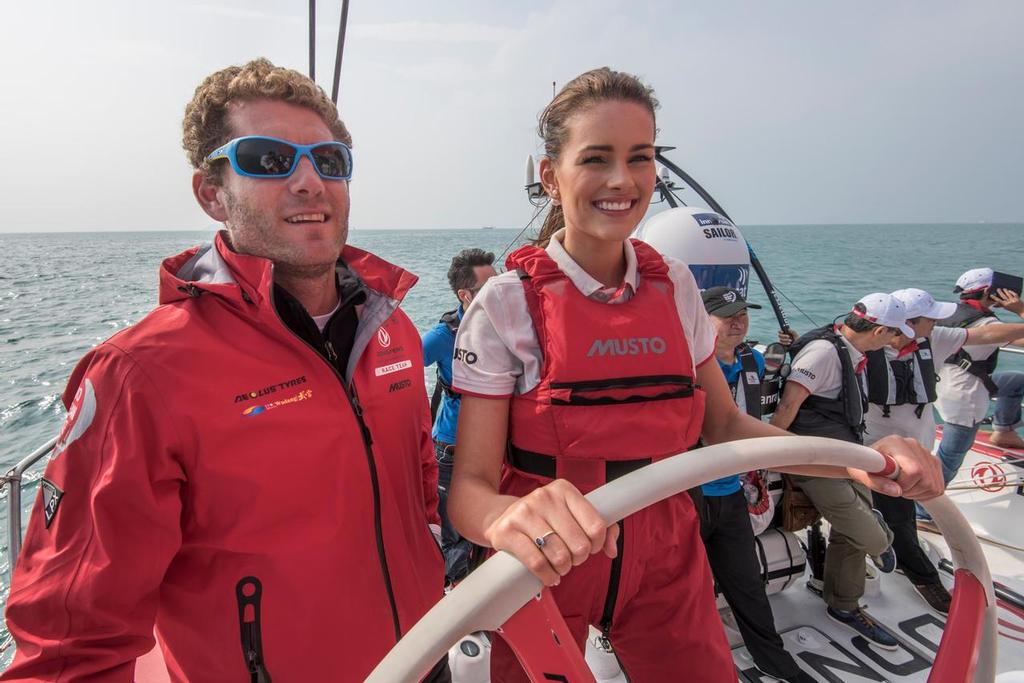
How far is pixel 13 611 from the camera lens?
87 cm

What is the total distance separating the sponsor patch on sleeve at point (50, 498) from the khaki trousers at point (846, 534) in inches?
113

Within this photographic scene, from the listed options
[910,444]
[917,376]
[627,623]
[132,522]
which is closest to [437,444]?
[627,623]

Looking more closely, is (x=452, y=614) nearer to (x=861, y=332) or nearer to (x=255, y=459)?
(x=255, y=459)

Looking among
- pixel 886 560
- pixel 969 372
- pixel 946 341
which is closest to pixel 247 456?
pixel 886 560

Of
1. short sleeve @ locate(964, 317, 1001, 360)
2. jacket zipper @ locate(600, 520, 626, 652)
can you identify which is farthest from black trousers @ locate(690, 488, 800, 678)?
short sleeve @ locate(964, 317, 1001, 360)

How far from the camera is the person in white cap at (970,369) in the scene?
4383 mm

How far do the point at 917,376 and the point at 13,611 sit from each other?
4.03 m

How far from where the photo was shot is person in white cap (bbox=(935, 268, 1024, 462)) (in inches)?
173

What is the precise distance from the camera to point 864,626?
9.42ft

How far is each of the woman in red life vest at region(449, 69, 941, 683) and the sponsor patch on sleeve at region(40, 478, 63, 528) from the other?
2.11 feet

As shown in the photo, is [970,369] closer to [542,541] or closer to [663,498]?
[663,498]

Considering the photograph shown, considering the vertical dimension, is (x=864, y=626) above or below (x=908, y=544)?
below

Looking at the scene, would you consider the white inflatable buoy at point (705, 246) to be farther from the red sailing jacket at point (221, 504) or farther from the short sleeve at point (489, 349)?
the red sailing jacket at point (221, 504)

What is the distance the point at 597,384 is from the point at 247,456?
2.24 feet
